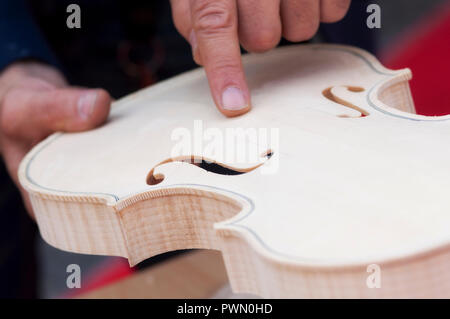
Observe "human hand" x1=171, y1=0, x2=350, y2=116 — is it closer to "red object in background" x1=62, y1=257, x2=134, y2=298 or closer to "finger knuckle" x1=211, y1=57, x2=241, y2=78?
"finger knuckle" x1=211, y1=57, x2=241, y2=78

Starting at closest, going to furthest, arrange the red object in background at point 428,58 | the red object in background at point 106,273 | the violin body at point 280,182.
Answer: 1. the violin body at point 280,182
2. the red object in background at point 428,58
3. the red object in background at point 106,273

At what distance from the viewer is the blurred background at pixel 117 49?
1248mm

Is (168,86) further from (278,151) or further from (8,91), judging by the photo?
(278,151)

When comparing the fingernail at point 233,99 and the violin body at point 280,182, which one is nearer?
the violin body at point 280,182

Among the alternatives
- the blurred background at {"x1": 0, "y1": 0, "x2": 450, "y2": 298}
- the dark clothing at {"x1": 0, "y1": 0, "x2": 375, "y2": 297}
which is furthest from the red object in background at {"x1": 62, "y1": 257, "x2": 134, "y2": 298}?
the dark clothing at {"x1": 0, "y1": 0, "x2": 375, "y2": 297}

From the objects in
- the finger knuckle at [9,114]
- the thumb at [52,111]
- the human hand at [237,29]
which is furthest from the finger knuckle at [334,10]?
the finger knuckle at [9,114]

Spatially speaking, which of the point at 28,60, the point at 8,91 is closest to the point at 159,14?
the point at 28,60

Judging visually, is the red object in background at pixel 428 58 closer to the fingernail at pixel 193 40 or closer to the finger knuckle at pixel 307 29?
the finger knuckle at pixel 307 29

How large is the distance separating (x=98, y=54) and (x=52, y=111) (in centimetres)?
53

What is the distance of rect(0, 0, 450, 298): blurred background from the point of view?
125cm

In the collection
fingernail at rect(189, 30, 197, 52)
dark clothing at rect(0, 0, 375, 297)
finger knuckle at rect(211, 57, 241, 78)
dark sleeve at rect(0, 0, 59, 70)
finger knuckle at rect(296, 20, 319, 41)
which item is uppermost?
finger knuckle at rect(296, 20, 319, 41)

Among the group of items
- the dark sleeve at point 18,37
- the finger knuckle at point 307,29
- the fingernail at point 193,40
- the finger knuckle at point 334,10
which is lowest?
the dark sleeve at point 18,37

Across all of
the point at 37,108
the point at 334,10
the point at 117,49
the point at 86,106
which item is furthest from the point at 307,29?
the point at 117,49

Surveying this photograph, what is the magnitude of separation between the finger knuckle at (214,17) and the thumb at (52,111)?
0.23m
